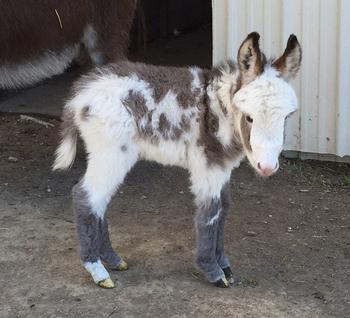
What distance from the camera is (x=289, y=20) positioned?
15.1 ft

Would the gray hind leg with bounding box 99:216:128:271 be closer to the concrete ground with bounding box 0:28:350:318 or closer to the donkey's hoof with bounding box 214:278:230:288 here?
the concrete ground with bounding box 0:28:350:318

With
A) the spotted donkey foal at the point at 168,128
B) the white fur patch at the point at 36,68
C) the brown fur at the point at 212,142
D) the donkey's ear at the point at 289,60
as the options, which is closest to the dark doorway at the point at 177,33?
the white fur patch at the point at 36,68

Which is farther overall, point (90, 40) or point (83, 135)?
point (90, 40)

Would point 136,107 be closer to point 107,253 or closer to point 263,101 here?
point 263,101

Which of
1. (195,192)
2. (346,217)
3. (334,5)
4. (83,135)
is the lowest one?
(346,217)

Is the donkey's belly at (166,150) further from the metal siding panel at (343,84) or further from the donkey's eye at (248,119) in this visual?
the metal siding panel at (343,84)

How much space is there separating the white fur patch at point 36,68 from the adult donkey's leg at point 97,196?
1445mm

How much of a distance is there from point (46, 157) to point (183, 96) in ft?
6.89

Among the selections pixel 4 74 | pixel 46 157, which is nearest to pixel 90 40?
pixel 4 74

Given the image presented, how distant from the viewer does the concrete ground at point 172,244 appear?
3.16 m

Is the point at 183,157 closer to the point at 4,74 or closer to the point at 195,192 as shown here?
the point at 195,192

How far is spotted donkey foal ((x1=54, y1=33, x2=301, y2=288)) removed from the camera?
10.1ft

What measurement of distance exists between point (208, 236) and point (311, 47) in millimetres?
1899

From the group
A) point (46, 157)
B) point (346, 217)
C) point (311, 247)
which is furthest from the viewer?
point (46, 157)
